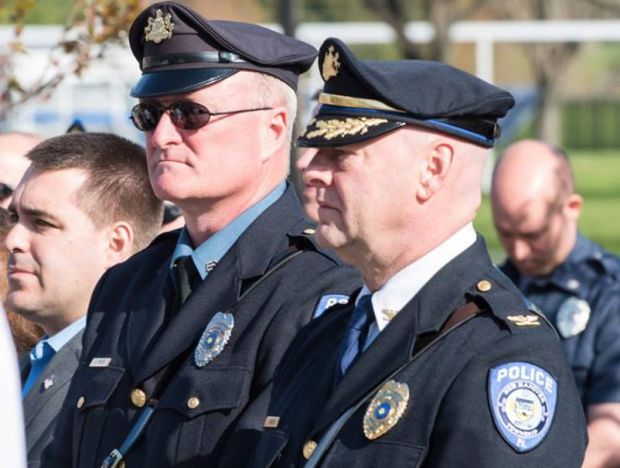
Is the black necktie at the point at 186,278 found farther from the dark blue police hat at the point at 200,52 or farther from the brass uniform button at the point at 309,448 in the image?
the brass uniform button at the point at 309,448

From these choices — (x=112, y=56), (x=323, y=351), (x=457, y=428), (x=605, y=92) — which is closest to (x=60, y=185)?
(x=323, y=351)

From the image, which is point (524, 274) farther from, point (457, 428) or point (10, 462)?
point (10, 462)

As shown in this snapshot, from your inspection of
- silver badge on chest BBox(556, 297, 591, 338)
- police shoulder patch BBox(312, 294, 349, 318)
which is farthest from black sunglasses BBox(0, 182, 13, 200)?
police shoulder patch BBox(312, 294, 349, 318)

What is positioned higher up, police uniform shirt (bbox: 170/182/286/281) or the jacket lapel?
police uniform shirt (bbox: 170/182/286/281)

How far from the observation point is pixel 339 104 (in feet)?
10.4

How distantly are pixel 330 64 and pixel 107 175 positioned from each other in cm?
165

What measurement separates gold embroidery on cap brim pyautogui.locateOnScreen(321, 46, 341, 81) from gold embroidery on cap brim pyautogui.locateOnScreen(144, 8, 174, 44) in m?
0.76

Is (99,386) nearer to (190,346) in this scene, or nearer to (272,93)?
(190,346)

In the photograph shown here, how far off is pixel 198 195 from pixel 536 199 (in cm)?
332

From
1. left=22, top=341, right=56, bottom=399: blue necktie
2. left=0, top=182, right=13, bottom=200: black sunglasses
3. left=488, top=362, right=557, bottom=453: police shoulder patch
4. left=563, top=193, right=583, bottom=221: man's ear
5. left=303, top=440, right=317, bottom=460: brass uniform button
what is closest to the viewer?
left=488, top=362, right=557, bottom=453: police shoulder patch

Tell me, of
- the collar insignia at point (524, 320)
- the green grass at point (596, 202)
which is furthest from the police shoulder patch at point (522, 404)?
the green grass at point (596, 202)

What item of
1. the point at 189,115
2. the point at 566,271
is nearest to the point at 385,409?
the point at 189,115

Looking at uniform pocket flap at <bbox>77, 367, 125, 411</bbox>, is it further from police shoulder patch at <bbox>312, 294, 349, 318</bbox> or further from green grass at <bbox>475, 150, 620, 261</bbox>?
green grass at <bbox>475, 150, 620, 261</bbox>

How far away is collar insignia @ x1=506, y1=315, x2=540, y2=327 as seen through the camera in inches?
114
